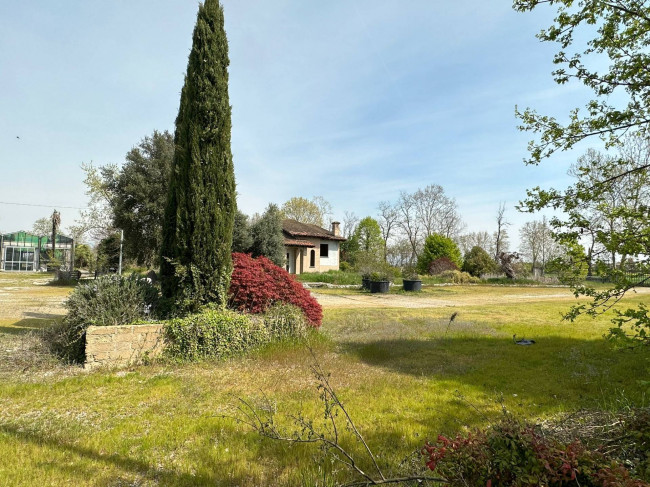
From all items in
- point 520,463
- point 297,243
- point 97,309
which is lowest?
point 520,463

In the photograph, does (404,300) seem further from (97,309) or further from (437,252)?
(437,252)

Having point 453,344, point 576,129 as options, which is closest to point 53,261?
point 453,344

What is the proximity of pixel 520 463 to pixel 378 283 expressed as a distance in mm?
17675

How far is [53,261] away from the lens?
2858 centimetres

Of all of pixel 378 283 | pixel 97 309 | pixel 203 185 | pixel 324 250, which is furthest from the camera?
pixel 324 250

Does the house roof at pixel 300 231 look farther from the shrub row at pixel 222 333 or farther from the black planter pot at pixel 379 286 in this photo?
the shrub row at pixel 222 333

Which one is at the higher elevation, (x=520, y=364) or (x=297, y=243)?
(x=297, y=243)

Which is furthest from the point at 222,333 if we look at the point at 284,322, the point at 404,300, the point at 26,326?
the point at 404,300

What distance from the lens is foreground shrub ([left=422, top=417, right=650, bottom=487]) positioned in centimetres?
142

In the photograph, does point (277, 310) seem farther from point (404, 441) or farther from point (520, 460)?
point (520, 460)

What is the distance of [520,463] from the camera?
1551mm

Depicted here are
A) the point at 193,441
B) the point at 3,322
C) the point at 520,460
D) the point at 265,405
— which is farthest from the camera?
the point at 3,322

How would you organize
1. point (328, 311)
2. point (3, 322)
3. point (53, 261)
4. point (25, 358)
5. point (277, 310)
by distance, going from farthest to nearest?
point (53, 261) < point (328, 311) < point (3, 322) < point (277, 310) < point (25, 358)

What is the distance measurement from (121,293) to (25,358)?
1.52 m
